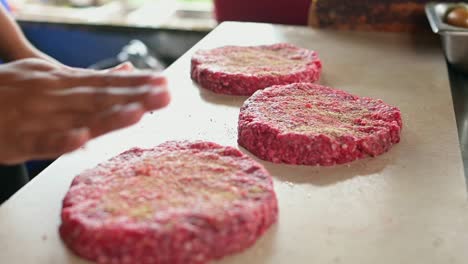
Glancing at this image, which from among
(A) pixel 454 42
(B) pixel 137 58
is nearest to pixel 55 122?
(A) pixel 454 42

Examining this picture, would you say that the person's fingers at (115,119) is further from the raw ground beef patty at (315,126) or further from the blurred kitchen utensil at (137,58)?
the blurred kitchen utensil at (137,58)

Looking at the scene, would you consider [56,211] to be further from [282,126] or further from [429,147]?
[429,147]

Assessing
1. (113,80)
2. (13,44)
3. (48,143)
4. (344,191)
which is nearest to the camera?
(48,143)

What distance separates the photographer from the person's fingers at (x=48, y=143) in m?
1.17

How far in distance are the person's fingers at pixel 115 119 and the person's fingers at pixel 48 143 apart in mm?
23

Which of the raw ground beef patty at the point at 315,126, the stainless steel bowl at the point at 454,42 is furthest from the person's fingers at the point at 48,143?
the stainless steel bowl at the point at 454,42

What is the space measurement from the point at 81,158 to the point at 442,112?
1165 millimetres

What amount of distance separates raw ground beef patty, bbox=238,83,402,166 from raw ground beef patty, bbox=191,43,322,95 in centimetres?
16

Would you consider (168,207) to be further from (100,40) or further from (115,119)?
(100,40)

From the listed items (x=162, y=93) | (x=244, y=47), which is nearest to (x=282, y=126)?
(x=162, y=93)

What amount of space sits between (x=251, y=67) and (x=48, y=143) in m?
1.13

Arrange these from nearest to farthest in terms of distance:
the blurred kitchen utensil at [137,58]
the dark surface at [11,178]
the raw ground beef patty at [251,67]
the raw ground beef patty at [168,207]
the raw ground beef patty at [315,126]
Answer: the raw ground beef patty at [168,207] → the raw ground beef patty at [315,126] → the raw ground beef patty at [251,67] → the dark surface at [11,178] → the blurred kitchen utensil at [137,58]

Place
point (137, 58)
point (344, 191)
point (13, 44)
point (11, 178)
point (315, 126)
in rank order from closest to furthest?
point (344, 191)
point (315, 126)
point (13, 44)
point (11, 178)
point (137, 58)

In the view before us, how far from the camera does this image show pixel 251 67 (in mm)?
2182
